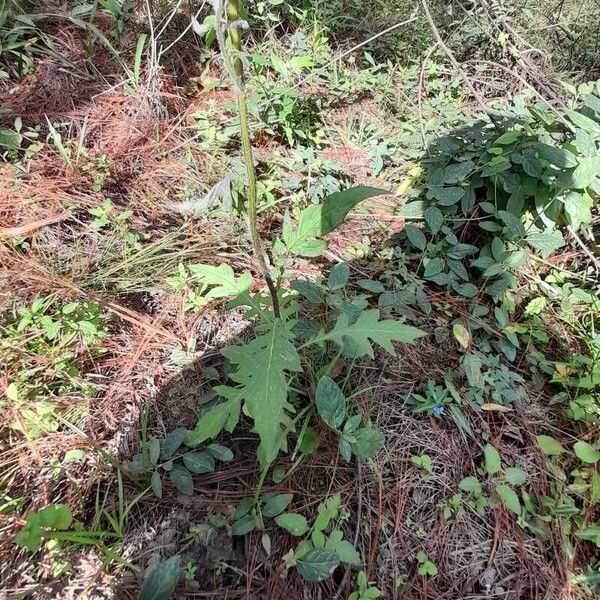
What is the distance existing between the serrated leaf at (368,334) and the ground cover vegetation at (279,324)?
1 cm

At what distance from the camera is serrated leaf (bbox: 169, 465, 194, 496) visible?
5.09 feet

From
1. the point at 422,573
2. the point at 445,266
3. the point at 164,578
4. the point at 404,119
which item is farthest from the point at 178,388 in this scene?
the point at 404,119

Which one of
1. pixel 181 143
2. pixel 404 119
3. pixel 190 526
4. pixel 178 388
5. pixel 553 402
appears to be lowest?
pixel 553 402

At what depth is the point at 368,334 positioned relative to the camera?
156 centimetres

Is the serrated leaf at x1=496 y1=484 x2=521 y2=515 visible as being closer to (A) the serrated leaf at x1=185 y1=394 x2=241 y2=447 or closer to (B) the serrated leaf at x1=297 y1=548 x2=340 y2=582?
(B) the serrated leaf at x1=297 y1=548 x2=340 y2=582

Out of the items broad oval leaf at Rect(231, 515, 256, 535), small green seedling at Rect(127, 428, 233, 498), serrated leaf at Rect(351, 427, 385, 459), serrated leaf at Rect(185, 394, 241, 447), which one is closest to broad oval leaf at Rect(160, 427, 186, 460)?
small green seedling at Rect(127, 428, 233, 498)

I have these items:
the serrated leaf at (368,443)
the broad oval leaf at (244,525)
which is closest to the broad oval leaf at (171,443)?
the broad oval leaf at (244,525)

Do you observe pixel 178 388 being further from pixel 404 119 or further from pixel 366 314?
pixel 404 119

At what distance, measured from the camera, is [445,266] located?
7.29ft

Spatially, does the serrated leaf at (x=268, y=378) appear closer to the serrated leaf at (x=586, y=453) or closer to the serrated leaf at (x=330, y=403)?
the serrated leaf at (x=330, y=403)

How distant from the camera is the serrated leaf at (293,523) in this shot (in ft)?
4.87

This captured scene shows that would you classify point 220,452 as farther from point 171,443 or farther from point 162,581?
point 162,581

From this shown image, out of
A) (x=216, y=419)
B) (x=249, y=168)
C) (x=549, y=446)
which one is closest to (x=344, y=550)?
(x=216, y=419)

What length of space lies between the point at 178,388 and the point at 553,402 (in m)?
1.42
